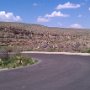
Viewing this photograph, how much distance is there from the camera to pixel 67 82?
16906 millimetres

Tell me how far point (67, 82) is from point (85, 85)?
1.21 meters

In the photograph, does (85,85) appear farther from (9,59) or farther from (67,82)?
(9,59)

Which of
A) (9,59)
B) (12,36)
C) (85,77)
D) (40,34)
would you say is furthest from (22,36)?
(85,77)

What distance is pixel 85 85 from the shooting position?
1596 cm

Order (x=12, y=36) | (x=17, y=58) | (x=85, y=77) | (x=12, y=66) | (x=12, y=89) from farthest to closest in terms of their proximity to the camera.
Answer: (x=12, y=36) < (x=17, y=58) < (x=12, y=66) < (x=85, y=77) < (x=12, y=89)

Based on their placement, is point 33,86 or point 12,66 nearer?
point 33,86

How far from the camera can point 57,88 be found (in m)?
15.0

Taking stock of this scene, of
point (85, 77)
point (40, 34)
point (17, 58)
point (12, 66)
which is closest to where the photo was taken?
point (85, 77)

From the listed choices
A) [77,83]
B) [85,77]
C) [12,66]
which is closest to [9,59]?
[12,66]

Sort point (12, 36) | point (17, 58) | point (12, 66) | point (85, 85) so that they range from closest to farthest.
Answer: point (85, 85), point (12, 66), point (17, 58), point (12, 36)

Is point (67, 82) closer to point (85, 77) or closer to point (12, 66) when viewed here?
point (85, 77)

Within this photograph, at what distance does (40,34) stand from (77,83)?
95.3 meters

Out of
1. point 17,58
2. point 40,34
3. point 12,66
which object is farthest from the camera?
point 40,34

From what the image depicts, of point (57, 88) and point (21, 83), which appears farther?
point (21, 83)
